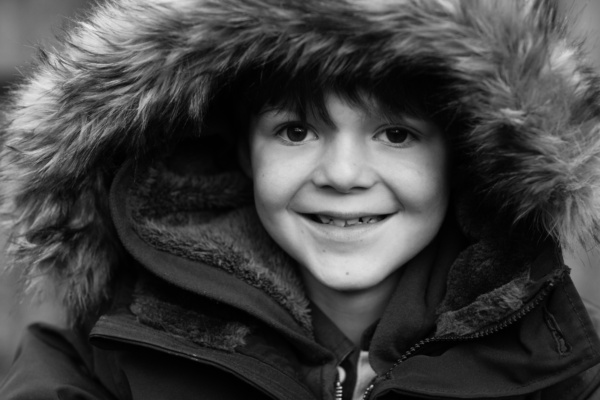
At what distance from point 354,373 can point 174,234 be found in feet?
1.41

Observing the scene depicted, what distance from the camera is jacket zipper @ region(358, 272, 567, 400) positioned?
1.43 metres

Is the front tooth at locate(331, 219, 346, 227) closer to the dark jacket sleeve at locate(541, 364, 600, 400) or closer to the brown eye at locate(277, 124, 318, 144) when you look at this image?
the brown eye at locate(277, 124, 318, 144)

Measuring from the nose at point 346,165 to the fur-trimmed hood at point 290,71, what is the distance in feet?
0.50

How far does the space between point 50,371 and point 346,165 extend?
721 millimetres

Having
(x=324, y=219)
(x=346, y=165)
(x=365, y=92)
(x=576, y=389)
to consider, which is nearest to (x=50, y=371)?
(x=324, y=219)

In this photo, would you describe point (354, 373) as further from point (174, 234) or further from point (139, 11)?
point (139, 11)

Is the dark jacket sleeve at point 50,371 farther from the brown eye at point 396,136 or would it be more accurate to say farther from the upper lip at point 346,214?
the brown eye at point 396,136

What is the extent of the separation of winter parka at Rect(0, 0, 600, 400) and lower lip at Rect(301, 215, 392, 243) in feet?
0.45

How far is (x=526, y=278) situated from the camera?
56.9 inches

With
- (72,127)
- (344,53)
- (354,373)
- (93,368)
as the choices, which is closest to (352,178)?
(344,53)

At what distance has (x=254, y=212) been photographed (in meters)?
1.78

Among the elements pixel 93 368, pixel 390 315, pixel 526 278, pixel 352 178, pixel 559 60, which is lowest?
pixel 93 368

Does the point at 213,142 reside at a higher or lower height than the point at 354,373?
higher

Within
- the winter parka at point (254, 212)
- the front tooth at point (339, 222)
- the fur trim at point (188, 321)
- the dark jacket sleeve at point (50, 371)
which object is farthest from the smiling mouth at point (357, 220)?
the dark jacket sleeve at point (50, 371)
